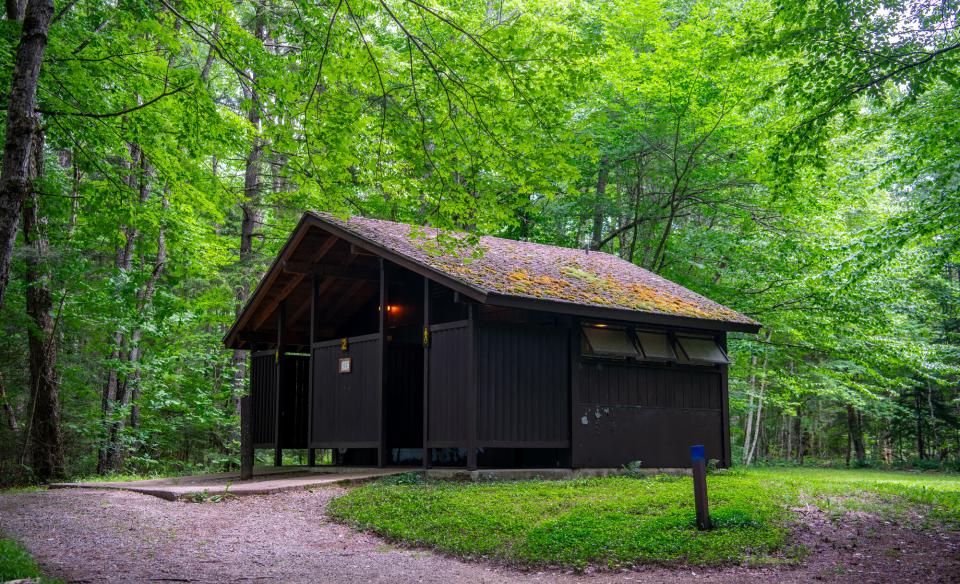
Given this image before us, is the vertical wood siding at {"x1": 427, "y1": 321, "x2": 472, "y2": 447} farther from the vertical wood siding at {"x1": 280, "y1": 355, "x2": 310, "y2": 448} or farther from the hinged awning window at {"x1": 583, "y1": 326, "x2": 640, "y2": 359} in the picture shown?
the vertical wood siding at {"x1": 280, "y1": 355, "x2": 310, "y2": 448}

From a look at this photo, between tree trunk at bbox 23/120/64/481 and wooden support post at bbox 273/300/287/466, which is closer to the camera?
tree trunk at bbox 23/120/64/481

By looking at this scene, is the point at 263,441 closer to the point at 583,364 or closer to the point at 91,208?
the point at 91,208

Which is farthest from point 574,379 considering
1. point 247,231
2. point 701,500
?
point 247,231

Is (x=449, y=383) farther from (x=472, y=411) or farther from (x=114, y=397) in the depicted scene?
(x=114, y=397)

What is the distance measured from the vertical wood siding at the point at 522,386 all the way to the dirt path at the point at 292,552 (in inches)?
126

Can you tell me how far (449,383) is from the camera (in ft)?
40.5

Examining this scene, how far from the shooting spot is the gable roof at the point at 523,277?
38.4ft

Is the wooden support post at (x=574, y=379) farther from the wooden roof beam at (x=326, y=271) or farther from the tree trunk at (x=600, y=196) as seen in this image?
the tree trunk at (x=600, y=196)

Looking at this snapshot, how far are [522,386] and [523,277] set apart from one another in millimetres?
1811

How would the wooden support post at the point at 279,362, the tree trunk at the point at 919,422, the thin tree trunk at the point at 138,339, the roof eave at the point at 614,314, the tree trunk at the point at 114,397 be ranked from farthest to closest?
1. the tree trunk at the point at 919,422
2. the thin tree trunk at the point at 138,339
3. the tree trunk at the point at 114,397
4. the wooden support post at the point at 279,362
5. the roof eave at the point at 614,314

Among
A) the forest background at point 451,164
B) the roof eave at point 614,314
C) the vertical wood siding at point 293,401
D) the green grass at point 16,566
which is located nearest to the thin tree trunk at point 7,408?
the forest background at point 451,164

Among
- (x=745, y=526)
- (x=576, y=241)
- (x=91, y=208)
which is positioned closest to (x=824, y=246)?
(x=576, y=241)

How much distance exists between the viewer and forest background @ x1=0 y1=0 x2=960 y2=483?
967cm

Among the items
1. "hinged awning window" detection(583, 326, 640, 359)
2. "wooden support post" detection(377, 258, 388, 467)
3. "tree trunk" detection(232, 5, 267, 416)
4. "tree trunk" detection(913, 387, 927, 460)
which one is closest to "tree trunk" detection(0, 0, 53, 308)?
"wooden support post" detection(377, 258, 388, 467)
